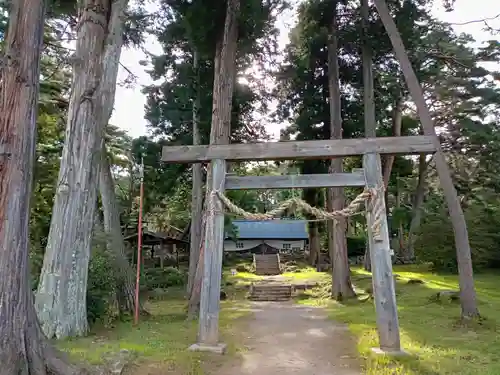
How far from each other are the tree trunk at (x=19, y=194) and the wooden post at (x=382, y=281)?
4373mm

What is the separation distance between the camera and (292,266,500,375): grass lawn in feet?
19.3

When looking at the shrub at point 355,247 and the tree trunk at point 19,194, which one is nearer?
the tree trunk at point 19,194

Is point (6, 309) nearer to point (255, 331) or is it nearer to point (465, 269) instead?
point (255, 331)

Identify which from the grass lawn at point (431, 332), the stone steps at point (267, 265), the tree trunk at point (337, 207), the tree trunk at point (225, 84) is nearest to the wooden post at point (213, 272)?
the grass lawn at point (431, 332)

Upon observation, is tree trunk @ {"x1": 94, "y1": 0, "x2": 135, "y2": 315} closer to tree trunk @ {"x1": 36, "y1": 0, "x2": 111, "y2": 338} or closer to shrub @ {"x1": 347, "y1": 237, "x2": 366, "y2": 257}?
tree trunk @ {"x1": 36, "y1": 0, "x2": 111, "y2": 338}

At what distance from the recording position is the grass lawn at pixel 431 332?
5.88m

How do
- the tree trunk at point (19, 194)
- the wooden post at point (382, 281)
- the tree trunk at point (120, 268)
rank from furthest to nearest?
the tree trunk at point (120, 268)
the wooden post at point (382, 281)
the tree trunk at point (19, 194)

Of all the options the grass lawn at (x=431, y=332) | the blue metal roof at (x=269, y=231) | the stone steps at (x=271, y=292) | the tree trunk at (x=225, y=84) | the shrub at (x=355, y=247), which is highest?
the tree trunk at (x=225, y=84)

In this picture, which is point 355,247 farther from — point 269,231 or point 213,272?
point 213,272

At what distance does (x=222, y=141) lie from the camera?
1082 centimetres

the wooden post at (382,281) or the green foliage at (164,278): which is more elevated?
the wooden post at (382,281)

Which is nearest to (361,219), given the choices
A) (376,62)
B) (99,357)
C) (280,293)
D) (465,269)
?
(280,293)

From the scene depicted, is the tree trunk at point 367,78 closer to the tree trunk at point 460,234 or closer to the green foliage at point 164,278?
the tree trunk at point 460,234

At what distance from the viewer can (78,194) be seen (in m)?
7.39
